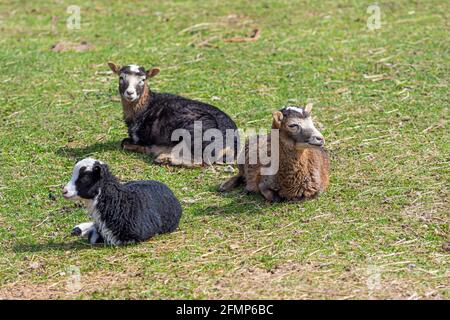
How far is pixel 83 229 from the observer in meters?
9.19

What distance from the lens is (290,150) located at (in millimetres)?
9781

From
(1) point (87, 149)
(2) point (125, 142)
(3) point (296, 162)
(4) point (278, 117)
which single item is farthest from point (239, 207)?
(1) point (87, 149)

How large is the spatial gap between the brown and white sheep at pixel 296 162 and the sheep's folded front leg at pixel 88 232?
6.29 ft

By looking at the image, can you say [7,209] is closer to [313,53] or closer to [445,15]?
[313,53]

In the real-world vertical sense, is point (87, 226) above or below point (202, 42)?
below

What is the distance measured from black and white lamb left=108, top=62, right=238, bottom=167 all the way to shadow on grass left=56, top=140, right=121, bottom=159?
19cm

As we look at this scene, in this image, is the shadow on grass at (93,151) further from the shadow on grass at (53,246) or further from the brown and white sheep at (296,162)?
the shadow on grass at (53,246)

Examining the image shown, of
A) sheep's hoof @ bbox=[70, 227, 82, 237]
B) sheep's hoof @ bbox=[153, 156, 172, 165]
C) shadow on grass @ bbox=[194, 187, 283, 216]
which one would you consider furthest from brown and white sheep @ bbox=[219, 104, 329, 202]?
sheep's hoof @ bbox=[70, 227, 82, 237]

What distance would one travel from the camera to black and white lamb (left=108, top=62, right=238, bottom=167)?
11.2 meters

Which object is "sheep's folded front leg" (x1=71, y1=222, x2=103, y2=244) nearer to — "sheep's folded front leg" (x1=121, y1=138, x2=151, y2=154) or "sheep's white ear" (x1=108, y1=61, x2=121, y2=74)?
"sheep's folded front leg" (x1=121, y1=138, x2=151, y2=154)

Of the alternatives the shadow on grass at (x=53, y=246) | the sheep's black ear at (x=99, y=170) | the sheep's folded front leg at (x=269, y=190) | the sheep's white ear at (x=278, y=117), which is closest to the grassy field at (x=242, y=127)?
the shadow on grass at (x=53, y=246)

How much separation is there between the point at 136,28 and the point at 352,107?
17.6ft

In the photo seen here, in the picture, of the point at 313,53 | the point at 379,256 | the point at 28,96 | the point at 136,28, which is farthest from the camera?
the point at 136,28

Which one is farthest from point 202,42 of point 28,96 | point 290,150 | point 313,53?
point 290,150
